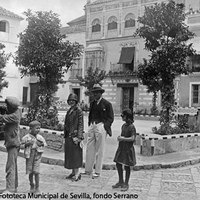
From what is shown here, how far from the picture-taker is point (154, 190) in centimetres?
627

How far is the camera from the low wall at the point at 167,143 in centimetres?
954

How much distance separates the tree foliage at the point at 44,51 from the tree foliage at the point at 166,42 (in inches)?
103

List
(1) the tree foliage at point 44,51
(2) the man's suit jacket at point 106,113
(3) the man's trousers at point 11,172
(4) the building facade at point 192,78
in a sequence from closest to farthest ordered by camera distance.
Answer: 1. (3) the man's trousers at point 11,172
2. (2) the man's suit jacket at point 106,113
3. (1) the tree foliage at point 44,51
4. (4) the building facade at point 192,78

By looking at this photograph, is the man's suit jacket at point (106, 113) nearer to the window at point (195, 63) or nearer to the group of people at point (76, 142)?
the group of people at point (76, 142)

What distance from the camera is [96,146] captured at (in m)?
7.15

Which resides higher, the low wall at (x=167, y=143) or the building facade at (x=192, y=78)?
the building facade at (x=192, y=78)

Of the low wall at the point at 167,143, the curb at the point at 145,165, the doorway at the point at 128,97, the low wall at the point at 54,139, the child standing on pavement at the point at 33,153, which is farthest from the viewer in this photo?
the doorway at the point at 128,97

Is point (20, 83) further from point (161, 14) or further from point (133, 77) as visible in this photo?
point (161, 14)

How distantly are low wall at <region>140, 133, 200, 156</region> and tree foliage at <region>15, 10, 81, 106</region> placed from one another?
397cm

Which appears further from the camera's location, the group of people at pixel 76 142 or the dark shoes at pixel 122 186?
the dark shoes at pixel 122 186

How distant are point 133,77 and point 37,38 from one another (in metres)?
17.3

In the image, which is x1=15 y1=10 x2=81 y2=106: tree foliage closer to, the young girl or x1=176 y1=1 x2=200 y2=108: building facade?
the young girl

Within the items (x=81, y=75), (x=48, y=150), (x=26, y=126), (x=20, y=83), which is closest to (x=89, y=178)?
(x=48, y=150)

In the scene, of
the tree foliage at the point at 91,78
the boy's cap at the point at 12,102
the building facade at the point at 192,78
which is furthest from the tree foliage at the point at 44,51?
the tree foliage at the point at 91,78
